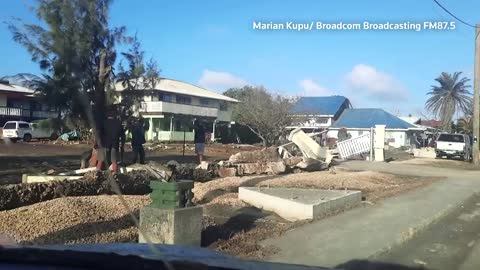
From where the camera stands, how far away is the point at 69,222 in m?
8.26

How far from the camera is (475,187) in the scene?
1808 centimetres

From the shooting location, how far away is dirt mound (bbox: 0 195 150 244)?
7547mm

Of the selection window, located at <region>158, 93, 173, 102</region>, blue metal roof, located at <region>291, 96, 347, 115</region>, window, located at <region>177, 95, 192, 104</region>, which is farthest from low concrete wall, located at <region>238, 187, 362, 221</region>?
blue metal roof, located at <region>291, 96, 347, 115</region>

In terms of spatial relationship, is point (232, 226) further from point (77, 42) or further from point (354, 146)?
point (354, 146)

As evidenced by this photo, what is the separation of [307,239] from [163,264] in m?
6.25

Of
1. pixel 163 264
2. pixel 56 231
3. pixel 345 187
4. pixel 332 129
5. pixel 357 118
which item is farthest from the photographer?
pixel 357 118

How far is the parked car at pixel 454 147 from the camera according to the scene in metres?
37.8

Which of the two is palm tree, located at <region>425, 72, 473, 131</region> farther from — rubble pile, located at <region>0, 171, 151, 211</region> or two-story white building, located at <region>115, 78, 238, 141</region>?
rubble pile, located at <region>0, 171, 151, 211</region>

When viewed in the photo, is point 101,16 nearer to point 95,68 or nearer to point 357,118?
point 95,68

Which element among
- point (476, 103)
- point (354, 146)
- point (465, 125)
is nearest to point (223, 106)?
point (465, 125)

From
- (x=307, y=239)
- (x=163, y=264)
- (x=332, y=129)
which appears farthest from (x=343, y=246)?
(x=332, y=129)

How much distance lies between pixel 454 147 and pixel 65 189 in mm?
32724

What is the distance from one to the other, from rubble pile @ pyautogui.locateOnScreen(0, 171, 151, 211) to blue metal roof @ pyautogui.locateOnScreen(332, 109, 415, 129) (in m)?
54.8

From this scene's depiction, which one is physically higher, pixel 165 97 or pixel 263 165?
pixel 165 97
